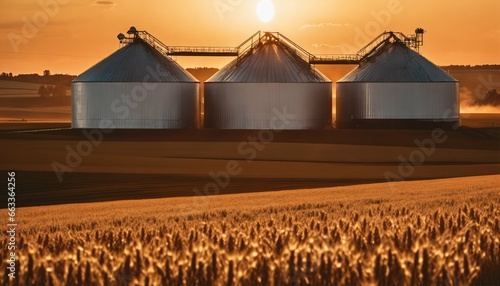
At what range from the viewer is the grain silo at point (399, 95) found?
311ft

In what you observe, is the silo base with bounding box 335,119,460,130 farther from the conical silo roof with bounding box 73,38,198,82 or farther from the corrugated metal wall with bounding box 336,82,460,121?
the conical silo roof with bounding box 73,38,198,82

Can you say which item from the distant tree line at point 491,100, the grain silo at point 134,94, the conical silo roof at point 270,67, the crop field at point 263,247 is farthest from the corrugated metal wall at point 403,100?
the distant tree line at point 491,100

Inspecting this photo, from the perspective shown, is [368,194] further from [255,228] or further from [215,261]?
[215,261]

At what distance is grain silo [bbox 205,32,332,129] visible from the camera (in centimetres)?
9156

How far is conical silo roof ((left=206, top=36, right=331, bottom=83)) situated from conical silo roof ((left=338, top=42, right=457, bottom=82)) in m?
4.79

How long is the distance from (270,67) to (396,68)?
13810mm

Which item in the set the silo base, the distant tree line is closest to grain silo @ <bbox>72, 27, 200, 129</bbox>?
the silo base

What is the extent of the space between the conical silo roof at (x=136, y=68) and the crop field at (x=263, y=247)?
66.7m

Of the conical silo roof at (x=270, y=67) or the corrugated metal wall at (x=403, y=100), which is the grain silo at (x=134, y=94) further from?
the corrugated metal wall at (x=403, y=100)

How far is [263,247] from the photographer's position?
17062 mm

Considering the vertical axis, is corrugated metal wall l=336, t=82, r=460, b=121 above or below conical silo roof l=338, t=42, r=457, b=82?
below

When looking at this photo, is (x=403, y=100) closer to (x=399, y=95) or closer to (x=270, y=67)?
(x=399, y=95)

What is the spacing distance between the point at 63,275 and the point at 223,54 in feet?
284

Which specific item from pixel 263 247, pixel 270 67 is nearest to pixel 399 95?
pixel 270 67
